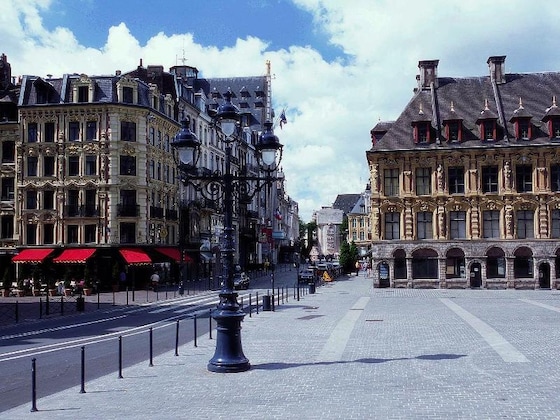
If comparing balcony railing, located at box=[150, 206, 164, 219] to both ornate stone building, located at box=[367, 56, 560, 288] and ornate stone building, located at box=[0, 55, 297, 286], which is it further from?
ornate stone building, located at box=[367, 56, 560, 288]

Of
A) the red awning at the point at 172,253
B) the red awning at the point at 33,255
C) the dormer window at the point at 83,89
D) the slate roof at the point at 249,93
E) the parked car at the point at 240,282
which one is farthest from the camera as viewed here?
the slate roof at the point at 249,93

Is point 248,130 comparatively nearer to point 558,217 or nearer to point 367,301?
point 558,217

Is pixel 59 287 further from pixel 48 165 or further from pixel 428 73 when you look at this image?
pixel 428 73

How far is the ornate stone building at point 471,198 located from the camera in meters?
45.1

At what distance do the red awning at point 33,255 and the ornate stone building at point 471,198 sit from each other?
22.9 m

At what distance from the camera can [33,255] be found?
46312 millimetres

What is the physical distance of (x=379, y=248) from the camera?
46.5 meters

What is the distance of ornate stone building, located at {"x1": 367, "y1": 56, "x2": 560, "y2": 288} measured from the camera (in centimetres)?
4506

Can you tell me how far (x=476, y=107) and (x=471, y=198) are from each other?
7.15m

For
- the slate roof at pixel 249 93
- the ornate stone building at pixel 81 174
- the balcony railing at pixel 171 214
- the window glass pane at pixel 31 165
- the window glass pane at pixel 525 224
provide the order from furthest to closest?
1. the slate roof at pixel 249 93
2. the balcony railing at pixel 171 214
3. the window glass pane at pixel 31 165
4. the ornate stone building at pixel 81 174
5. the window glass pane at pixel 525 224

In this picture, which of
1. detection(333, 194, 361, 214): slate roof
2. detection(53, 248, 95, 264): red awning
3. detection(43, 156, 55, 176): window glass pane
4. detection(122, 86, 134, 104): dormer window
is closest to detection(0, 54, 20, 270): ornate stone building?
detection(43, 156, 55, 176): window glass pane

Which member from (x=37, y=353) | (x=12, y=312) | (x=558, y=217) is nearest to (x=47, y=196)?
(x=12, y=312)

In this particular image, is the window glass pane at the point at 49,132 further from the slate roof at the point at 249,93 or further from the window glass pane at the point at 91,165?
the slate roof at the point at 249,93

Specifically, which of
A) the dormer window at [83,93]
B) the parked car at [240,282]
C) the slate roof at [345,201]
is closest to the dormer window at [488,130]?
the parked car at [240,282]
